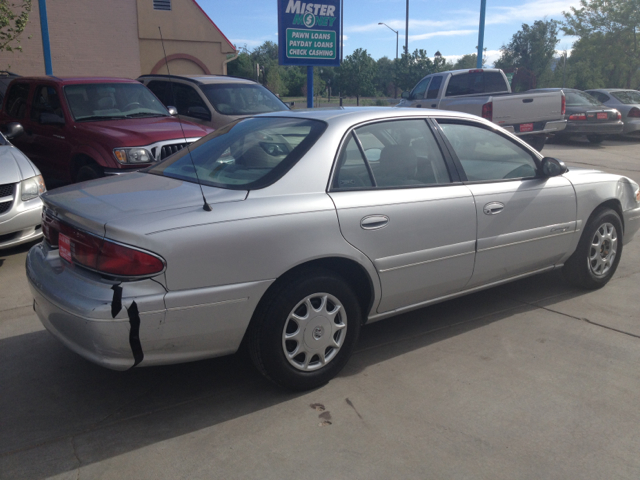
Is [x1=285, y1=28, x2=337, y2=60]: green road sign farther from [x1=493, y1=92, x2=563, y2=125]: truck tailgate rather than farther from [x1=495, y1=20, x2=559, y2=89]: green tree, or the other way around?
[x1=495, y1=20, x2=559, y2=89]: green tree

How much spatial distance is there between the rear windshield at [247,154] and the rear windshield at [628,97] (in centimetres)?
1734

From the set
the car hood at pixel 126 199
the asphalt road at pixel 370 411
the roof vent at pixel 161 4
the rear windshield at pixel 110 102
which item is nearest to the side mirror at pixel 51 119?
the rear windshield at pixel 110 102

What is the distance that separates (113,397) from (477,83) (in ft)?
42.5

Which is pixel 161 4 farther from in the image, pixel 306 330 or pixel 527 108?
pixel 306 330

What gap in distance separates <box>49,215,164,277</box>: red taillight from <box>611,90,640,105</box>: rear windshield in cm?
1869

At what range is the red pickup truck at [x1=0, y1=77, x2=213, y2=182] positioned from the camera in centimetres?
691

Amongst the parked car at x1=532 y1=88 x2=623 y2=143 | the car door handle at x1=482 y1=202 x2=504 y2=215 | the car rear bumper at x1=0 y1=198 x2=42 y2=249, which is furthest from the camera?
the parked car at x1=532 y1=88 x2=623 y2=143

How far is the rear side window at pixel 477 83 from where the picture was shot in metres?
14.3

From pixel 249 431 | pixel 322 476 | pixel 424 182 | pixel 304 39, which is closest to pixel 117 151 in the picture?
pixel 424 182

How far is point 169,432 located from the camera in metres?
3.02

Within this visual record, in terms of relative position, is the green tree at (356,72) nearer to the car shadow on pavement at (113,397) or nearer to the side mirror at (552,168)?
the side mirror at (552,168)

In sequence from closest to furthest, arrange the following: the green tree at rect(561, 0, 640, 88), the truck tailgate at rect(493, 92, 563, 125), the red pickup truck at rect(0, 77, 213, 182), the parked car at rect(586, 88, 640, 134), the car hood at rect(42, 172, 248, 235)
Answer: the car hood at rect(42, 172, 248, 235) → the red pickup truck at rect(0, 77, 213, 182) → the truck tailgate at rect(493, 92, 563, 125) → the parked car at rect(586, 88, 640, 134) → the green tree at rect(561, 0, 640, 88)

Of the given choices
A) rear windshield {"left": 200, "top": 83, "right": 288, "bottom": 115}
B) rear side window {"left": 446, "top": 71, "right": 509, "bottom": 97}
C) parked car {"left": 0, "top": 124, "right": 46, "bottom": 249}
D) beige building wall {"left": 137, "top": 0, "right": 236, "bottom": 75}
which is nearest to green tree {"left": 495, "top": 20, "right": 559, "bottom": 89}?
beige building wall {"left": 137, "top": 0, "right": 236, "bottom": 75}

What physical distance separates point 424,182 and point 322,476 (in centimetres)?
201
